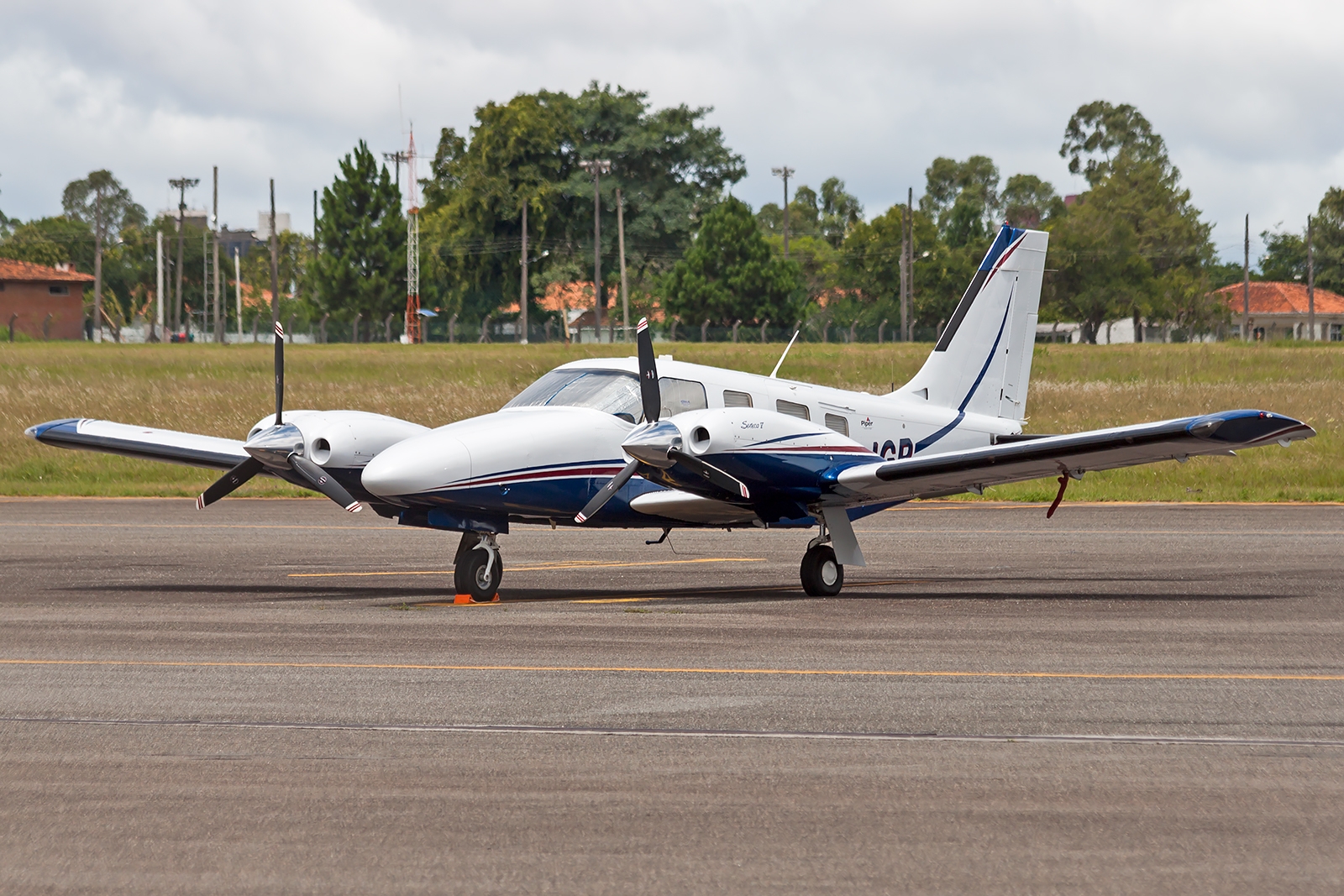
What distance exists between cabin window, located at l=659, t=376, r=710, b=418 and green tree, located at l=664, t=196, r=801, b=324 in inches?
2992

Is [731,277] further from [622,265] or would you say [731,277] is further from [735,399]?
[735,399]

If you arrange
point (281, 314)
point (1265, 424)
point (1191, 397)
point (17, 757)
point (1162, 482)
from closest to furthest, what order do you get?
point (17, 757) < point (1265, 424) < point (1162, 482) < point (1191, 397) < point (281, 314)

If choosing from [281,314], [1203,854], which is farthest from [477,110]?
[1203,854]

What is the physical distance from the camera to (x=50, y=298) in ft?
383

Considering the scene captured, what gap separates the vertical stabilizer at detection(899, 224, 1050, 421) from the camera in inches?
736

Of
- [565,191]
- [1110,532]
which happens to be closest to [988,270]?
[1110,532]

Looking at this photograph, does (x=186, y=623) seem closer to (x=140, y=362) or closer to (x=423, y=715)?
(x=423, y=715)

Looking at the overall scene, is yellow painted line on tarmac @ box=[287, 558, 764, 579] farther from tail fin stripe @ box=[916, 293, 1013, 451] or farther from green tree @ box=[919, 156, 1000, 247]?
green tree @ box=[919, 156, 1000, 247]

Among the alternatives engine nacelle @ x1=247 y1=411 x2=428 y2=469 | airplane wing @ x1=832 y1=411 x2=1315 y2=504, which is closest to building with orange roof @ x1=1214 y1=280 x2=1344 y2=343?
airplane wing @ x1=832 y1=411 x2=1315 y2=504

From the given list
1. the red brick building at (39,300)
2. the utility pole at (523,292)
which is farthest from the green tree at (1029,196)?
the red brick building at (39,300)

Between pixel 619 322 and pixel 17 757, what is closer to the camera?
pixel 17 757

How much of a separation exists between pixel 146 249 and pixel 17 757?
148 metres

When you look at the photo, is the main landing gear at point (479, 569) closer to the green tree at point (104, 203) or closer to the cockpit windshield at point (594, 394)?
the cockpit windshield at point (594, 394)

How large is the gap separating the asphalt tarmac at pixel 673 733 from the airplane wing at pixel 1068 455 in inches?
48.3
